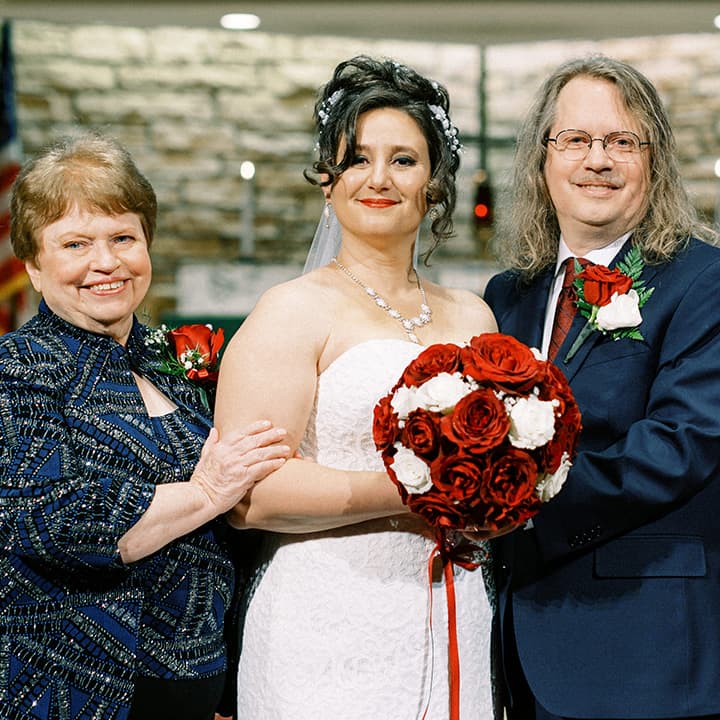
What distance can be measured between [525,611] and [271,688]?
0.67 m

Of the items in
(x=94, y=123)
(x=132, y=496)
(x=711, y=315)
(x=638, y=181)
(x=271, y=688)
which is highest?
(x=94, y=123)

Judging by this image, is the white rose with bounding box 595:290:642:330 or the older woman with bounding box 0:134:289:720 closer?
the older woman with bounding box 0:134:289:720

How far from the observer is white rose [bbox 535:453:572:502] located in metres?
2.27

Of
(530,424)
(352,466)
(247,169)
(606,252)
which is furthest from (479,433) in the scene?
(247,169)

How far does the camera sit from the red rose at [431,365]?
7.48ft

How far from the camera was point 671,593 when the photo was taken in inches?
106

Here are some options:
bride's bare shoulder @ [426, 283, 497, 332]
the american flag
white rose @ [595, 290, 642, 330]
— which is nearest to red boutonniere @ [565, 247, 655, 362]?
white rose @ [595, 290, 642, 330]

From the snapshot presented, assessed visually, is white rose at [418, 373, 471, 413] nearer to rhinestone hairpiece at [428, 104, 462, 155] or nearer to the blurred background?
rhinestone hairpiece at [428, 104, 462, 155]

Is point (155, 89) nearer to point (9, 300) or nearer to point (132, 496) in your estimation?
point (9, 300)

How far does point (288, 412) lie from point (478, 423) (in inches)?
24.3

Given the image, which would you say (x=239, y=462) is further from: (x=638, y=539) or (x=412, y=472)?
(x=638, y=539)

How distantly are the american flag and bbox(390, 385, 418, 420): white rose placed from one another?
5.90 metres

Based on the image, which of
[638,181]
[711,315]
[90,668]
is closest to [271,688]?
[90,668]

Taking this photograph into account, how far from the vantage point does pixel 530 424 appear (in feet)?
7.15
